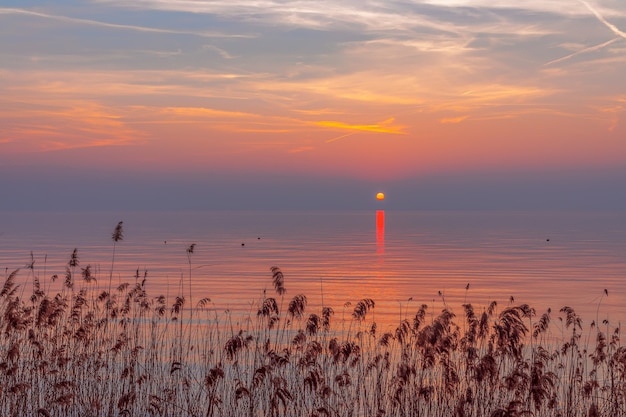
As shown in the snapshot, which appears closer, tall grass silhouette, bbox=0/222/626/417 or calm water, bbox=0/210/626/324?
tall grass silhouette, bbox=0/222/626/417

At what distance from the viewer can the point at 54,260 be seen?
6650 centimetres

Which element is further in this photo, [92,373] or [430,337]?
[92,373]

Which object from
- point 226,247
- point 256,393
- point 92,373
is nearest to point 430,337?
point 256,393

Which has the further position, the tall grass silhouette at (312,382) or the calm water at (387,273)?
the calm water at (387,273)

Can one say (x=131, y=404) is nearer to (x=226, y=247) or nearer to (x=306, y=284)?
(x=306, y=284)

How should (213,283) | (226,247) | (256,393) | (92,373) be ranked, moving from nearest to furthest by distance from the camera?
(256,393)
(92,373)
(213,283)
(226,247)

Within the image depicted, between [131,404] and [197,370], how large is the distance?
584 centimetres

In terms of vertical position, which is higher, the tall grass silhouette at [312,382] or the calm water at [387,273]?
the calm water at [387,273]

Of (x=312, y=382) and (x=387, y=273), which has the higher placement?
(x=387, y=273)

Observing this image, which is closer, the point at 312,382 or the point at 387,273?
the point at 312,382

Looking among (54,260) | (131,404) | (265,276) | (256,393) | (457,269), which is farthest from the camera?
(54,260)

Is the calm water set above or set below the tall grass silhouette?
above

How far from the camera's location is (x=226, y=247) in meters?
95.4

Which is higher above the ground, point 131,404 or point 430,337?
point 430,337
